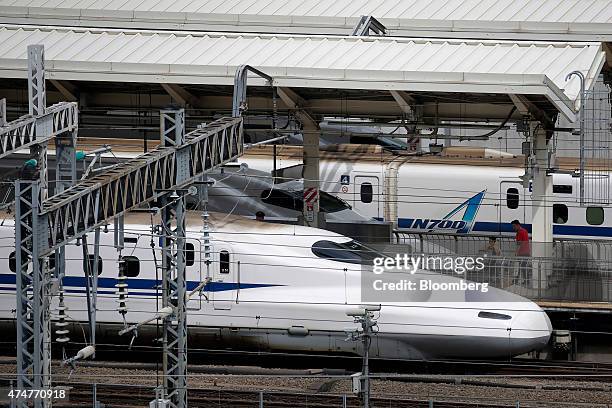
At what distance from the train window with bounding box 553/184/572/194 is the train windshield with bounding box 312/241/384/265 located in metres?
8.33

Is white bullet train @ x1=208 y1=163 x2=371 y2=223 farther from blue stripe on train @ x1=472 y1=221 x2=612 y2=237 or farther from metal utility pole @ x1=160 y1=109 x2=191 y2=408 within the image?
metal utility pole @ x1=160 y1=109 x2=191 y2=408

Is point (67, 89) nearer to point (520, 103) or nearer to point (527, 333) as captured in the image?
point (520, 103)

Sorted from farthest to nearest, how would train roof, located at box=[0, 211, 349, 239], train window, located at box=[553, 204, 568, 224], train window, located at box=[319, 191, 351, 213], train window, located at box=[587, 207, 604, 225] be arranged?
1. train window, located at box=[553, 204, 568, 224]
2. train window, located at box=[587, 207, 604, 225]
3. train window, located at box=[319, 191, 351, 213]
4. train roof, located at box=[0, 211, 349, 239]

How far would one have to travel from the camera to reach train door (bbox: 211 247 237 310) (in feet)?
71.1

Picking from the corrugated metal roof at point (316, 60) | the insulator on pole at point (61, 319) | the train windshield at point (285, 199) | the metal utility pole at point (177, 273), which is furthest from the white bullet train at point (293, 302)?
the metal utility pole at point (177, 273)

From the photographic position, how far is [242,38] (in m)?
25.5

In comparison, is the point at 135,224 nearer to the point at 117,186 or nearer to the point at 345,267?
the point at 345,267

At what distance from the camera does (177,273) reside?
49.1 feet

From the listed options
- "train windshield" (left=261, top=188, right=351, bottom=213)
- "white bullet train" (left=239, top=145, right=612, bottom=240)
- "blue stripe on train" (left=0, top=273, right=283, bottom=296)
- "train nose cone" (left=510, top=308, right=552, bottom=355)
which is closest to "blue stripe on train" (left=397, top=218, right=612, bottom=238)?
"white bullet train" (left=239, top=145, right=612, bottom=240)

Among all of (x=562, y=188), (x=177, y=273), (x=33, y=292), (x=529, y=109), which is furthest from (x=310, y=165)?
(x=33, y=292)

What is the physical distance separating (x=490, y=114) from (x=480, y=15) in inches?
180

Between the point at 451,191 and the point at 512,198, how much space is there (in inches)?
50.4

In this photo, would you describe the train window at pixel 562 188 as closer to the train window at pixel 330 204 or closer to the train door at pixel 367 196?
the train door at pixel 367 196

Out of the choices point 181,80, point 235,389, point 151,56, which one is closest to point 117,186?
point 235,389
